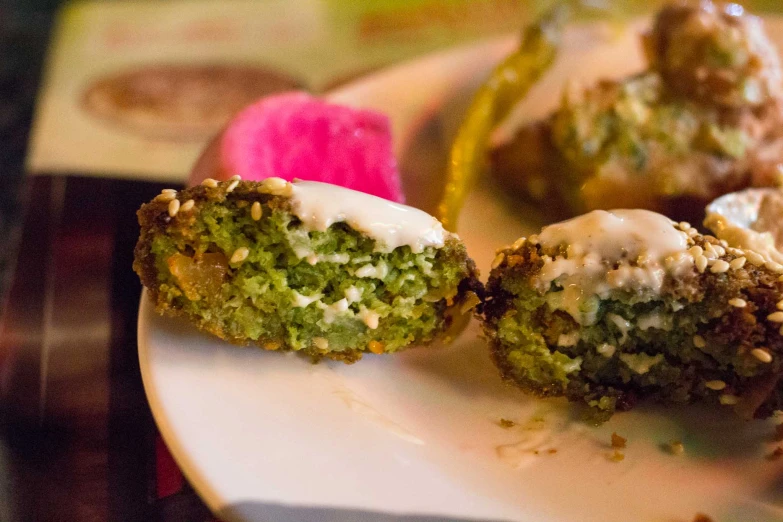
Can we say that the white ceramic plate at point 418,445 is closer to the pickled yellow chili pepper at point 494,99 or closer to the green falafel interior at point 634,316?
the green falafel interior at point 634,316

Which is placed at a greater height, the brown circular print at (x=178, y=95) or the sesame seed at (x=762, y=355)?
the brown circular print at (x=178, y=95)

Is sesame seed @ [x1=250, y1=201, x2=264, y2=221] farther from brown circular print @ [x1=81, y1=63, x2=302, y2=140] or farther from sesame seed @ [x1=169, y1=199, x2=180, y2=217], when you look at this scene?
brown circular print @ [x1=81, y1=63, x2=302, y2=140]

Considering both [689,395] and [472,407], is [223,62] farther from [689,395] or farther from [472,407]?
[689,395]

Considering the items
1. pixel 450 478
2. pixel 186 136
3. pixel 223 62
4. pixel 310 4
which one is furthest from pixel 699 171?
pixel 310 4

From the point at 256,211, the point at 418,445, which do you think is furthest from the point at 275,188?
the point at 418,445

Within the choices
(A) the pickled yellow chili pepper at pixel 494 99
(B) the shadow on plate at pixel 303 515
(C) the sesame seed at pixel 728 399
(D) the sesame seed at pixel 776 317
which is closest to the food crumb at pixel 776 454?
(C) the sesame seed at pixel 728 399
